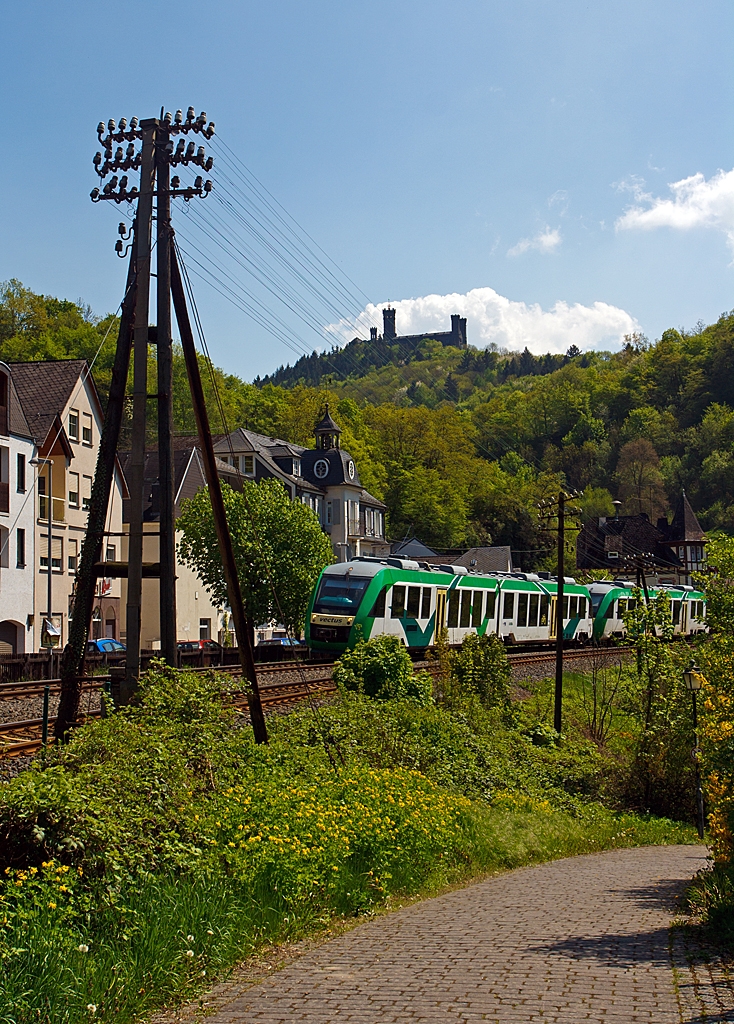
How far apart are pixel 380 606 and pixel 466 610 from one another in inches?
254

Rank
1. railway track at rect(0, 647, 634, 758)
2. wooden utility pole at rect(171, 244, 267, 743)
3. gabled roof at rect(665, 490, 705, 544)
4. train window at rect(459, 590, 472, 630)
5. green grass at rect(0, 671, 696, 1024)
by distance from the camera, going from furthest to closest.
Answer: gabled roof at rect(665, 490, 705, 544), train window at rect(459, 590, 472, 630), railway track at rect(0, 647, 634, 758), wooden utility pole at rect(171, 244, 267, 743), green grass at rect(0, 671, 696, 1024)

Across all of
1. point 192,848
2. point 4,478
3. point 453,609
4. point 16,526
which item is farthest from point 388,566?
point 192,848

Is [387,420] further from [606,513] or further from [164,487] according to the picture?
[164,487]

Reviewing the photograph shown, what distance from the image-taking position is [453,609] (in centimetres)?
3734

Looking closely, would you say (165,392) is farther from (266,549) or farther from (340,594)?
(266,549)

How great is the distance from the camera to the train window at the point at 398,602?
33.4 m

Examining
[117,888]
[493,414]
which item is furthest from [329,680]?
[493,414]

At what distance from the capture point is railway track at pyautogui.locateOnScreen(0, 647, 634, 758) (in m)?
16.8

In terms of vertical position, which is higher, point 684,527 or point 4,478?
point 684,527

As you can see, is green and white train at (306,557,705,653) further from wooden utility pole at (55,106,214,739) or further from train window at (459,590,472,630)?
wooden utility pole at (55,106,214,739)

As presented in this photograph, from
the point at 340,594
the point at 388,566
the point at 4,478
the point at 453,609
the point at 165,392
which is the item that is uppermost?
the point at 4,478

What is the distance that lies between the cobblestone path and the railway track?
772cm

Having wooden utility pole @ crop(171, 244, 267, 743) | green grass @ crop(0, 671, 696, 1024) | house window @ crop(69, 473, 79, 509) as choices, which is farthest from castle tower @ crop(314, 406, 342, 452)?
wooden utility pole @ crop(171, 244, 267, 743)

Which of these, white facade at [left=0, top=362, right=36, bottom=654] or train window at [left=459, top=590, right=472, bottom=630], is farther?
white facade at [left=0, top=362, right=36, bottom=654]
